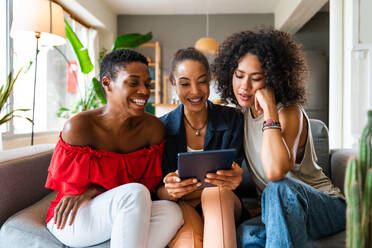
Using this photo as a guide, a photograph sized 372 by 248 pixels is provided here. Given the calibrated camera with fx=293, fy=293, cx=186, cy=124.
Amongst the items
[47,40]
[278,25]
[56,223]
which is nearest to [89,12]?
[47,40]

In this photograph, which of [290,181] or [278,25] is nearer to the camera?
[290,181]

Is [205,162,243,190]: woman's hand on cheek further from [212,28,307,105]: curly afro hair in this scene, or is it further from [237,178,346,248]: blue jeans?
[212,28,307,105]: curly afro hair

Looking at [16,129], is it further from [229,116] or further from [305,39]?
[305,39]

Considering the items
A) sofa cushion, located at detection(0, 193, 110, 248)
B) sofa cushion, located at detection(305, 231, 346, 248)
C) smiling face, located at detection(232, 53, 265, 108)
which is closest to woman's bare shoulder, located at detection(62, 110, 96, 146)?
sofa cushion, located at detection(0, 193, 110, 248)

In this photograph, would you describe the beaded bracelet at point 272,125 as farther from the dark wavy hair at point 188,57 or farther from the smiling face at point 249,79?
the dark wavy hair at point 188,57

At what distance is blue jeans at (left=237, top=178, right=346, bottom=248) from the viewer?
0.96 metres

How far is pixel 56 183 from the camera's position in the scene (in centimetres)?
124

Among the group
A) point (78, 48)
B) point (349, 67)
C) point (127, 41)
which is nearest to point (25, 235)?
point (78, 48)

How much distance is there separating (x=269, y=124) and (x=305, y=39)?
5.46 meters

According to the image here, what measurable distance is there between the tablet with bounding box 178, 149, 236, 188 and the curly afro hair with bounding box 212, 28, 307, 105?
0.45 meters

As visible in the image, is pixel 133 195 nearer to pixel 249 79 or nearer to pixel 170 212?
pixel 170 212

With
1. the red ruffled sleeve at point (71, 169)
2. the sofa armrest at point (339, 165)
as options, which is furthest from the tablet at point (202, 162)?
the sofa armrest at point (339, 165)

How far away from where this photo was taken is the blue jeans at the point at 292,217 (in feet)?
3.16

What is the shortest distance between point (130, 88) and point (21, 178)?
63 centimetres
